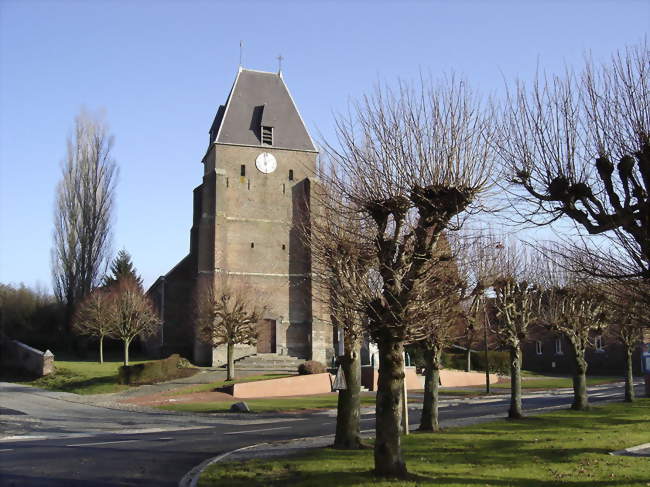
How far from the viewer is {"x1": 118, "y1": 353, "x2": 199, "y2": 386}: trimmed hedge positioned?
3550 cm

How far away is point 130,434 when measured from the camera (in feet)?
64.1

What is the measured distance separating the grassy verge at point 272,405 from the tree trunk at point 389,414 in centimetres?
1665

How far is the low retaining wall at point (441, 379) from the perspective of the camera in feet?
118

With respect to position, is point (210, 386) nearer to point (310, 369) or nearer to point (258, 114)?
point (310, 369)

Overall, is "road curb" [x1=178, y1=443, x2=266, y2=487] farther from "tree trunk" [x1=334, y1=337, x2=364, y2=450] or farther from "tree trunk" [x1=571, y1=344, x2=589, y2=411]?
"tree trunk" [x1=571, y1=344, x2=589, y2=411]

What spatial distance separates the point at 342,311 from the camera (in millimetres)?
14164

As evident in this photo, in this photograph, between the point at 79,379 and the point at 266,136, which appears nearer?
the point at 79,379

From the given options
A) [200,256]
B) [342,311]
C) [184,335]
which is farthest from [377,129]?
[184,335]

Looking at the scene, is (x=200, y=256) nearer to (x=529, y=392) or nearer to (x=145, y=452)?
(x=529, y=392)

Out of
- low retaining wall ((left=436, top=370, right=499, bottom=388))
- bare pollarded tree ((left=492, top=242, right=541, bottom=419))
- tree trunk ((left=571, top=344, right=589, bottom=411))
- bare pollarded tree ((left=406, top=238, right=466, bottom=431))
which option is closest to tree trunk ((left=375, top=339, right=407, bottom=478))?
bare pollarded tree ((left=406, top=238, right=466, bottom=431))

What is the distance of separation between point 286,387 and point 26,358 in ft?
67.6

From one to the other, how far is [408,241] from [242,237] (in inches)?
1416

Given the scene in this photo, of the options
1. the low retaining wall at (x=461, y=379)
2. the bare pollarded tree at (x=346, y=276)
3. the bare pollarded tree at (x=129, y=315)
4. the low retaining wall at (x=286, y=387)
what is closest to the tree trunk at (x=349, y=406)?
the bare pollarded tree at (x=346, y=276)

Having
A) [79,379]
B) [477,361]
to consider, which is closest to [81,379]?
[79,379]
